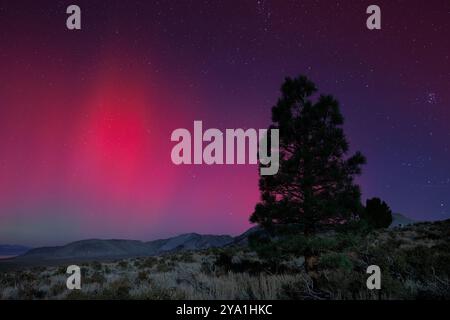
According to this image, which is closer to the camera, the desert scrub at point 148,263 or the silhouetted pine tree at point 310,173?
the silhouetted pine tree at point 310,173

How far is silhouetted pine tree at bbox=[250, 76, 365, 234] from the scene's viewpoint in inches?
330

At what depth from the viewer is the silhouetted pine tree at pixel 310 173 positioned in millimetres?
8391

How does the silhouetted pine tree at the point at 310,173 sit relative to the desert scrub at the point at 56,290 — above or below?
above

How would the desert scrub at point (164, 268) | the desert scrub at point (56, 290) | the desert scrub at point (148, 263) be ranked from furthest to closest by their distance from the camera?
the desert scrub at point (148, 263)
the desert scrub at point (164, 268)
the desert scrub at point (56, 290)

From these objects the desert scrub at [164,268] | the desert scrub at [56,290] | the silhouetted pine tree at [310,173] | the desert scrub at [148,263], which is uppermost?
the silhouetted pine tree at [310,173]

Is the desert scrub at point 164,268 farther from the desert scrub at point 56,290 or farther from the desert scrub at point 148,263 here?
the desert scrub at point 56,290

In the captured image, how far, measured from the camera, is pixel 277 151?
29.8 ft

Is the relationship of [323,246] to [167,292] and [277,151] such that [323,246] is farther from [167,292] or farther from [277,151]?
[167,292]

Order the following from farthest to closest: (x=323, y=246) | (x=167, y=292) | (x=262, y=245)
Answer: (x=262, y=245) < (x=323, y=246) < (x=167, y=292)

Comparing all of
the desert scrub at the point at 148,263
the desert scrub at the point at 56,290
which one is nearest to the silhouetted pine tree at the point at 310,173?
the desert scrub at the point at 56,290

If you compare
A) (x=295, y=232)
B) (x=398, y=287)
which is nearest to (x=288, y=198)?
(x=295, y=232)

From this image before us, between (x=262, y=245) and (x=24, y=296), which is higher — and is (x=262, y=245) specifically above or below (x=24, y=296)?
above
